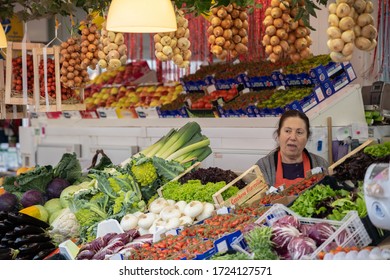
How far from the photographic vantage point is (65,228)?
18.1 feet

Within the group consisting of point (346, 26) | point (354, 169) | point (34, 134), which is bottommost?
point (34, 134)

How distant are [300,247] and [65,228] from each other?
2.43 m

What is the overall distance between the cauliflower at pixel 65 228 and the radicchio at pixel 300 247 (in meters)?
2.33

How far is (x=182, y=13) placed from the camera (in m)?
6.26

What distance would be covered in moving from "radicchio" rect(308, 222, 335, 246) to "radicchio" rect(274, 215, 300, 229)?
0.09 m

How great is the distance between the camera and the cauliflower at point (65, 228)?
5504 mm

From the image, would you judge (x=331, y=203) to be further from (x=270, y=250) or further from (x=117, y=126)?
(x=117, y=126)

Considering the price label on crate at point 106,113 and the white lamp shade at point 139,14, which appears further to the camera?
the price label on crate at point 106,113

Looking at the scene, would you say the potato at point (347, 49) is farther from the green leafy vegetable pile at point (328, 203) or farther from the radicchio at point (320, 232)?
the radicchio at point (320, 232)

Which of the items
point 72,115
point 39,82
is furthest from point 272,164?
point 72,115

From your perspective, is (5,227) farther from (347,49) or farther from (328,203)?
(347,49)

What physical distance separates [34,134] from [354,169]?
23.8ft

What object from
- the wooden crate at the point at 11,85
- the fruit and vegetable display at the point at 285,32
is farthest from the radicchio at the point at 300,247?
the wooden crate at the point at 11,85
